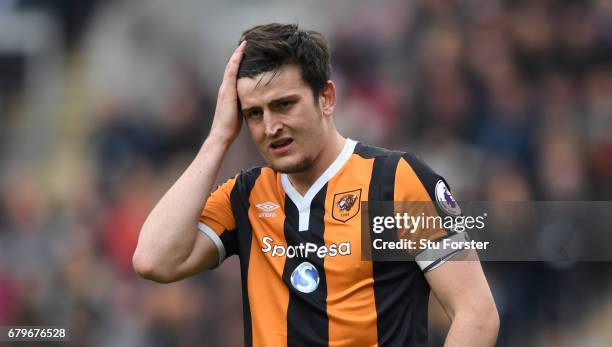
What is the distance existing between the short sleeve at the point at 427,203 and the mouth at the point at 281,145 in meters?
0.39

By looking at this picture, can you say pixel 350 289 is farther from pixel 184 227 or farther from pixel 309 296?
pixel 184 227

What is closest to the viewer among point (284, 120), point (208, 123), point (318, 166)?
point (284, 120)

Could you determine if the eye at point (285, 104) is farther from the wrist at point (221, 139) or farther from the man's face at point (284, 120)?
the wrist at point (221, 139)

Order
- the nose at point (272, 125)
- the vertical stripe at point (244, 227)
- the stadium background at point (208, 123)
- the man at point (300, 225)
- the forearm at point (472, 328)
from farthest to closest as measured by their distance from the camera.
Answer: the stadium background at point (208, 123)
the vertical stripe at point (244, 227)
the nose at point (272, 125)
the man at point (300, 225)
the forearm at point (472, 328)

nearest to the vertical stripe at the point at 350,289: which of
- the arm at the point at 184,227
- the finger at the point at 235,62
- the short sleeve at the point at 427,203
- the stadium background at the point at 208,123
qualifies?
the short sleeve at the point at 427,203

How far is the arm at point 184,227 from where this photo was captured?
334cm

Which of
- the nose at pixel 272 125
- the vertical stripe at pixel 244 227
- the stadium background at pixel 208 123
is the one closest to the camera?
the nose at pixel 272 125

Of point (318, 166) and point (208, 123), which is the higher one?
point (208, 123)

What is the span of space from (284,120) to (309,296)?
2.03 feet

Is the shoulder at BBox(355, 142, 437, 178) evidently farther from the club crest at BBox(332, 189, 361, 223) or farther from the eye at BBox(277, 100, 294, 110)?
the eye at BBox(277, 100, 294, 110)

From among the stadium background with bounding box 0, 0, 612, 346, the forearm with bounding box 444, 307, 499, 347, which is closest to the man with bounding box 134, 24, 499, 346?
the forearm with bounding box 444, 307, 499, 347

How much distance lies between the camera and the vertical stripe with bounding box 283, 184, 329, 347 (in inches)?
125

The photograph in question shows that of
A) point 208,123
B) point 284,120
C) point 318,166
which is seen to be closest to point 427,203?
point 318,166

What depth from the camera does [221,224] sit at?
11.4 ft
